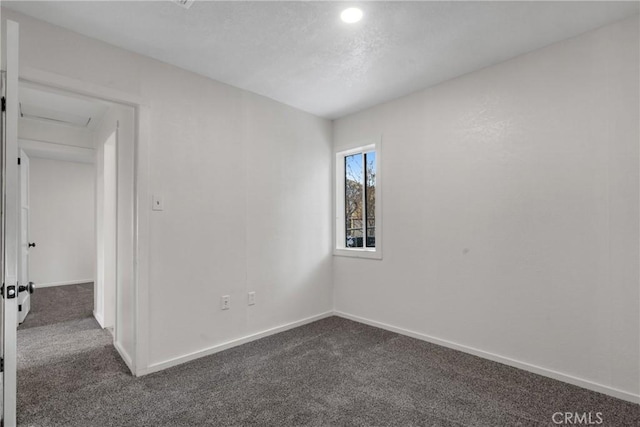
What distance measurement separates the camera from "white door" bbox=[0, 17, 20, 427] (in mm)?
1473

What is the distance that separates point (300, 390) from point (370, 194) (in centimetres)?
237

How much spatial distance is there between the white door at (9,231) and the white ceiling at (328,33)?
30.6 inches

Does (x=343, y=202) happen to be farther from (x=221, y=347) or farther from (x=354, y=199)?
(x=221, y=347)

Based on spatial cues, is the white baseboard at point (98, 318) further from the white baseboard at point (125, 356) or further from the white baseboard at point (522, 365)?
the white baseboard at point (522, 365)

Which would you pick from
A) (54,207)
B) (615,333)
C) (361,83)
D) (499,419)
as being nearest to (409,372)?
(499,419)

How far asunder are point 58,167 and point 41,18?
5094 millimetres

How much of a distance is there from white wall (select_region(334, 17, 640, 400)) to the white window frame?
90 millimetres

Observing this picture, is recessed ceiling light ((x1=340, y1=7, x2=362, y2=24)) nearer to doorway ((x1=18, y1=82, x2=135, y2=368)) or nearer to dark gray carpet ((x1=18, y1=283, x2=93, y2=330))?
doorway ((x1=18, y1=82, x2=135, y2=368))

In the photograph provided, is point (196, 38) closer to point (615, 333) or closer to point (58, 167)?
point (615, 333)

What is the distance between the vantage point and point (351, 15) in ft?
6.91

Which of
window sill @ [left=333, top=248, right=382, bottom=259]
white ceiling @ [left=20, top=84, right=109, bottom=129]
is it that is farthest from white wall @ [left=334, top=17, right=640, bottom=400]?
white ceiling @ [left=20, top=84, right=109, bottom=129]

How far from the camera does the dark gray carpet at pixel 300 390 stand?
6.54 feet

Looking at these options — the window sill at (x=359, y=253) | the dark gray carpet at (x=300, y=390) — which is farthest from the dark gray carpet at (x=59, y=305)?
the window sill at (x=359, y=253)

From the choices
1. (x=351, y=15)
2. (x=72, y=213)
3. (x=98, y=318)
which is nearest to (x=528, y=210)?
(x=351, y=15)
